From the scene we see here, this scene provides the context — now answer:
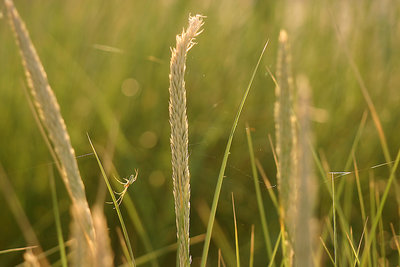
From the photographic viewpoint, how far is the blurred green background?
158 centimetres

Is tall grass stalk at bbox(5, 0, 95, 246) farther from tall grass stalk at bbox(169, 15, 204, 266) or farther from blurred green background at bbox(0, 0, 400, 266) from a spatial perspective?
blurred green background at bbox(0, 0, 400, 266)

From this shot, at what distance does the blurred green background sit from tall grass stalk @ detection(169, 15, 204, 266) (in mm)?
819

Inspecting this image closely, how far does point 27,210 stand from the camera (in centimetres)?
158

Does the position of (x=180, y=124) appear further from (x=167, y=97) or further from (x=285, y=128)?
(x=167, y=97)

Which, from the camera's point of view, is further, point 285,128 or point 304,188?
point 285,128

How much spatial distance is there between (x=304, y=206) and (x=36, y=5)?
223 cm

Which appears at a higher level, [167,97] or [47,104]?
[47,104]

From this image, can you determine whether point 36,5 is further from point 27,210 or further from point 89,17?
point 27,210

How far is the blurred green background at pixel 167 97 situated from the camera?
62.2 inches

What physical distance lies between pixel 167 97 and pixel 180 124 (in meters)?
1.36

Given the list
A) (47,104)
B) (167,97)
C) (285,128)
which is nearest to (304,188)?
(285,128)

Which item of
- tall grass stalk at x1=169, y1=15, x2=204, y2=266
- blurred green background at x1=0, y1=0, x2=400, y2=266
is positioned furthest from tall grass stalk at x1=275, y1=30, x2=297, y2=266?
blurred green background at x1=0, y1=0, x2=400, y2=266

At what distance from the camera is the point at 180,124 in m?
0.54

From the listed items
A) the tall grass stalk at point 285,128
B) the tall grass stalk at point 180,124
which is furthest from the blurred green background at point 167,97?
the tall grass stalk at point 285,128
